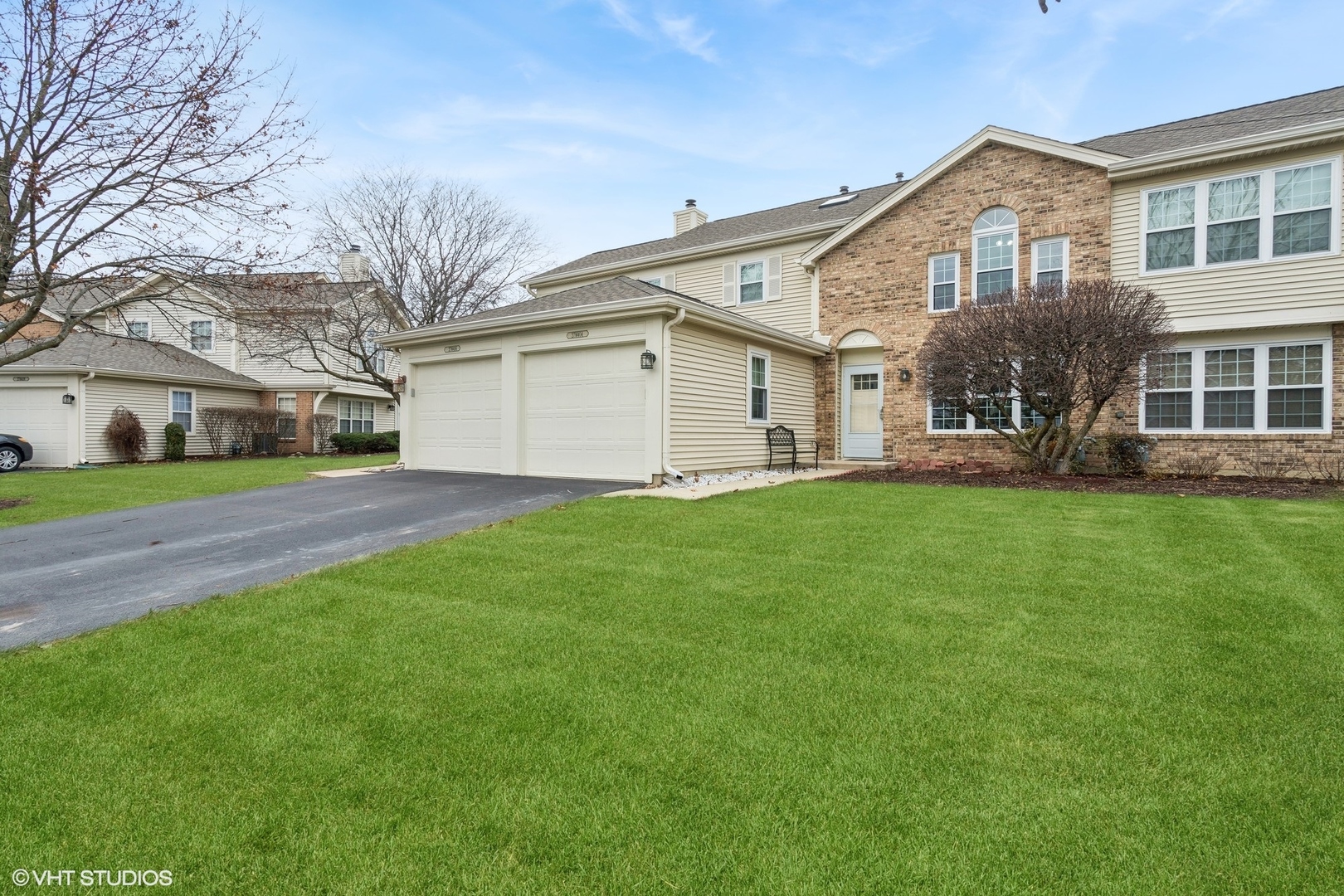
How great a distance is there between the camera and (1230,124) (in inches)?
478

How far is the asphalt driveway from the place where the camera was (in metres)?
4.66

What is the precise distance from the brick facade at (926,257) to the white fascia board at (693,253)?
0.90 metres

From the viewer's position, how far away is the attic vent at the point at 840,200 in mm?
18141

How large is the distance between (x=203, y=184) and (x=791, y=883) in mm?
12207

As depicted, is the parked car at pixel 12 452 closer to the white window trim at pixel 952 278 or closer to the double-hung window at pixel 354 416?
the double-hung window at pixel 354 416

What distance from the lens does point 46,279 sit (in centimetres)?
967

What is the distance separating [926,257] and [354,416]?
69.0ft

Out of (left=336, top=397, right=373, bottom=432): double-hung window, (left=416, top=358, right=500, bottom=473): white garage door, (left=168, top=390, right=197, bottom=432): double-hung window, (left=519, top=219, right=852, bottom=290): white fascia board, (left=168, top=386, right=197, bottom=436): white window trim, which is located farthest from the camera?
(left=336, top=397, right=373, bottom=432): double-hung window

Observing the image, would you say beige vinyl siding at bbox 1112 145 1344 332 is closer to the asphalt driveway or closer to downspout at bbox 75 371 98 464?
the asphalt driveway

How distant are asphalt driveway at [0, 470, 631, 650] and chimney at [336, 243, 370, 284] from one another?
17364 millimetres

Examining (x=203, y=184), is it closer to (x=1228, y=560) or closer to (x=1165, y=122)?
(x=1228, y=560)

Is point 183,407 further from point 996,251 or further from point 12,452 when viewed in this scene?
point 996,251

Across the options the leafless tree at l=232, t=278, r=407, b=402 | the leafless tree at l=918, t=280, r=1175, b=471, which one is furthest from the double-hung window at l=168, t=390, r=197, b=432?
the leafless tree at l=918, t=280, r=1175, b=471

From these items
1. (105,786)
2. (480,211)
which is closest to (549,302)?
(105,786)
